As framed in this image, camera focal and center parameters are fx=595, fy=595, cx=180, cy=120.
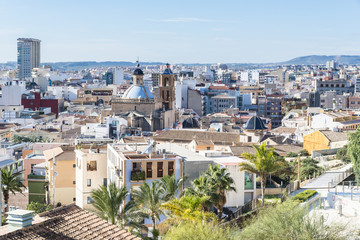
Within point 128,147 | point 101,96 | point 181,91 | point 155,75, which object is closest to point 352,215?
point 128,147

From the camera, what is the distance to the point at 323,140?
36.4 m

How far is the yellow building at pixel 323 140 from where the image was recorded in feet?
117

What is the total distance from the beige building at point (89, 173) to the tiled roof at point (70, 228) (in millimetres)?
10883

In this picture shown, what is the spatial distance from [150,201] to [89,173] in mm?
5751

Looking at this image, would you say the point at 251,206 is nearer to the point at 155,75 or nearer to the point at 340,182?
the point at 340,182

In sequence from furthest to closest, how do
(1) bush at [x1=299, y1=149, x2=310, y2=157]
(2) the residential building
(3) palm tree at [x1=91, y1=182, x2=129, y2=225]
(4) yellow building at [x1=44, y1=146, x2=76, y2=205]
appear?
1. (1) bush at [x1=299, y1=149, x2=310, y2=157]
2. (4) yellow building at [x1=44, y1=146, x2=76, y2=205]
3. (2) the residential building
4. (3) palm tree at [x1=91, y1=182, x2=129, y2=225]

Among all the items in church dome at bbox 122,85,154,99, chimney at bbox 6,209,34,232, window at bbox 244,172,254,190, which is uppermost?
church dome at bbox 122,85,154,99

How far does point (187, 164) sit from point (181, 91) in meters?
63.1

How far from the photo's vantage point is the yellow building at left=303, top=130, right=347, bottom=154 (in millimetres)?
35581

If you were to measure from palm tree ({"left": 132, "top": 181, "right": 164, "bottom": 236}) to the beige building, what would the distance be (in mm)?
4484

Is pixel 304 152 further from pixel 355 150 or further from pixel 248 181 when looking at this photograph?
pixel 248 181

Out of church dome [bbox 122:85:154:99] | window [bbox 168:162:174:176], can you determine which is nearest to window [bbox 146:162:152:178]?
window [bbox 168:162:174:176]

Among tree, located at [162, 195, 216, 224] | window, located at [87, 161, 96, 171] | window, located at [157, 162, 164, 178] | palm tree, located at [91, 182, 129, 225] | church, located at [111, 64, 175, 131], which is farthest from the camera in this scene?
church, located at [111, 64, 175, 131]

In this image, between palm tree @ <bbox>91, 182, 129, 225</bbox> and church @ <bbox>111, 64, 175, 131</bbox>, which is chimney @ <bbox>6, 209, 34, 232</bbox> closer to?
palm tree @ <bbox>91, 182, 129, 225</bbox>
